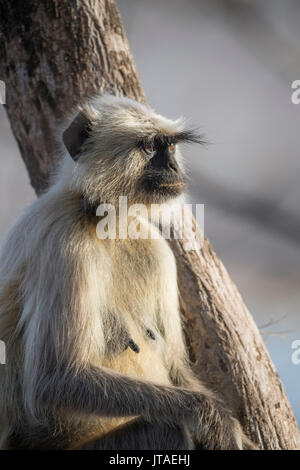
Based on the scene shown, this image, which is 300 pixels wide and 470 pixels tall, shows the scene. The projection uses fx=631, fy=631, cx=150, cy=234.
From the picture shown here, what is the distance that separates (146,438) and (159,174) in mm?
1372

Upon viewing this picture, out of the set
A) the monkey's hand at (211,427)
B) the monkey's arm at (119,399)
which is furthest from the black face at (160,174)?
the monkey's hand at (211,427)

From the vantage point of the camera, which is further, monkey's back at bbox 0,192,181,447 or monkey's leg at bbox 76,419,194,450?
monkey's back at bbox 0,192,181,447

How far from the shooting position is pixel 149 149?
352cm

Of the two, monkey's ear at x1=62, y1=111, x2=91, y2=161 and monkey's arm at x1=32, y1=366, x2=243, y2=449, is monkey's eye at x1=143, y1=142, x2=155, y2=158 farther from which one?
monkey's arm at x1=32, y1=366, x2=243, y2=449

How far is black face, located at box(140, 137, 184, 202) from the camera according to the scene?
3.42 m

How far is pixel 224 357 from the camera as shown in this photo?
13.6 feet

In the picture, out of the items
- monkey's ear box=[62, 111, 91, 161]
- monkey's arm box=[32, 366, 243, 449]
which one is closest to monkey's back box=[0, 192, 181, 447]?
monkey's arm box=[32, 366, 243, 449]

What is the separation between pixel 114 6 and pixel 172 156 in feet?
5.69

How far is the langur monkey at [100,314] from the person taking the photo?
9.82 ft

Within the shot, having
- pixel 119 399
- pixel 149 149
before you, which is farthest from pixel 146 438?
pixel 149 149

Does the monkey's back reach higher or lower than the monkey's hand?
higher

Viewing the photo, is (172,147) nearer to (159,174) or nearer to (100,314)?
(159,174)
